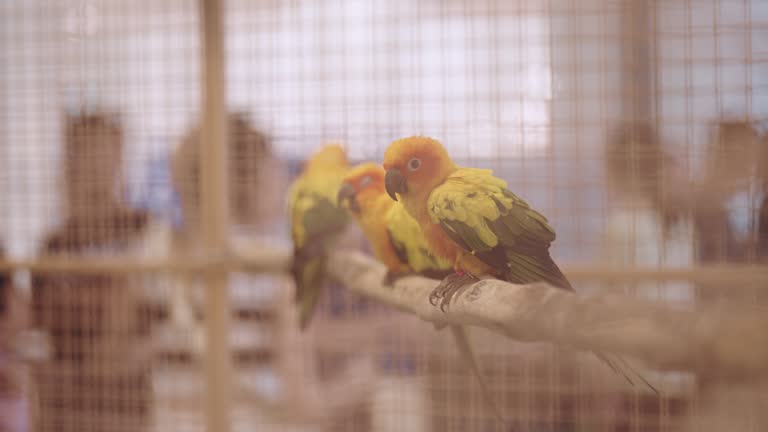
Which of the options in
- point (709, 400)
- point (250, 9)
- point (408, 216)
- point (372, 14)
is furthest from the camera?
point (250, 9)

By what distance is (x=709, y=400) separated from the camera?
400 millimetres

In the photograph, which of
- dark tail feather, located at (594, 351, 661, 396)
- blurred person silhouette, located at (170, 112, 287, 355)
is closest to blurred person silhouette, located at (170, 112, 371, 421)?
blurred person silhouette, located at (170, 112, 287, 355)

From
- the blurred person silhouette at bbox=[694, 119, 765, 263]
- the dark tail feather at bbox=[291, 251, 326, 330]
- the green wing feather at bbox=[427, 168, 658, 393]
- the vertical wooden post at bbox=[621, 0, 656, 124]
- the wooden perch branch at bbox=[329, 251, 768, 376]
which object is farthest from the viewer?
the dark tail feather at bbox=[291, 251, 326, 330]

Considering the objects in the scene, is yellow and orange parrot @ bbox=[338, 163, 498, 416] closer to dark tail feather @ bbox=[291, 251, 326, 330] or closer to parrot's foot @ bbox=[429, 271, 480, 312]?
parrot's foot @ bbox=[429, 271, 480, 312]

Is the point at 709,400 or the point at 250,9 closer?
the point at 709,400

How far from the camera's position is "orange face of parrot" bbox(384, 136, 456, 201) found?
0.48 meters

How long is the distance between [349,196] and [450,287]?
0.22 meters

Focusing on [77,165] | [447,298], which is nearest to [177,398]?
[77,165]

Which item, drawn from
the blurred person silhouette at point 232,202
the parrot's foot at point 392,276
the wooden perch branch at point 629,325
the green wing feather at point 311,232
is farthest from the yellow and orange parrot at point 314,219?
the wooden perch branch at point 629,325

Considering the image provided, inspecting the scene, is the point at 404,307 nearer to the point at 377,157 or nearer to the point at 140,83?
the point at 377,157

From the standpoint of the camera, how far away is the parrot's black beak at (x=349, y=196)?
66 cm

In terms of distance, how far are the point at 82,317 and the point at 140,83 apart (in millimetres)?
454

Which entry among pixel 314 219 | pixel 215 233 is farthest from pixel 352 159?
pixel 215 233

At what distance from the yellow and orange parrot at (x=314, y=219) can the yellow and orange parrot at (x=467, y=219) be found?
0.23 metres
